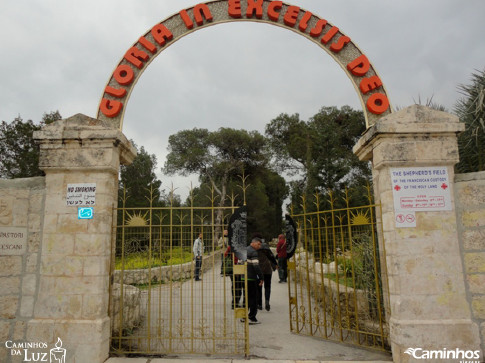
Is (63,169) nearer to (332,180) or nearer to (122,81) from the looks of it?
(122,81)

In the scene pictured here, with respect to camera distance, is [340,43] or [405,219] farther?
[340,43]

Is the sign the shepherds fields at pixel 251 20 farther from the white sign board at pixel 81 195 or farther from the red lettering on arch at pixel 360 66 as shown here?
the white sign board at pixel 81 195

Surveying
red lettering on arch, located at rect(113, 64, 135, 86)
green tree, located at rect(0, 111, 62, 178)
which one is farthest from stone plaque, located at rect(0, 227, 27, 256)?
green tree, located at rect(0, 111, 62, 178)

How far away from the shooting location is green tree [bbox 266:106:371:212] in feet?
61.4

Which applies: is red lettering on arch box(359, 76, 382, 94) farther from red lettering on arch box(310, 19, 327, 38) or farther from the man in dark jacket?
the man in dark jacket

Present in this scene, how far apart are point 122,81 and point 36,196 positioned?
80.2 inches

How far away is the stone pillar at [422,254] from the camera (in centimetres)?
352

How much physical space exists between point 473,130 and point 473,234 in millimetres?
4893

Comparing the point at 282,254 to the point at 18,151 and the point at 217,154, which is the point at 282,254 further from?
the point at 217,154

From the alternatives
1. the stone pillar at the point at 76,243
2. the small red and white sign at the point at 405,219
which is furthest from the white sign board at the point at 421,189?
the stone pillar at the point at 76,243

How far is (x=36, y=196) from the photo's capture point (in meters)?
4.07

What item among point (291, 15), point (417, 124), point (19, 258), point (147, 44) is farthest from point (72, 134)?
point (417, 124)

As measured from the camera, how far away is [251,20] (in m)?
5.08

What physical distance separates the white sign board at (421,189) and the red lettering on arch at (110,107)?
392 cm
